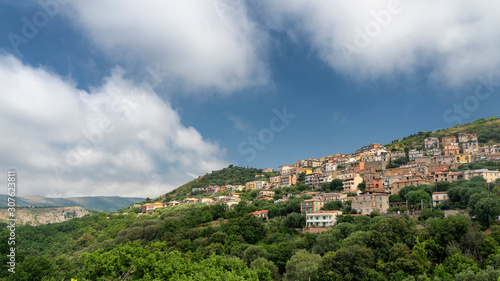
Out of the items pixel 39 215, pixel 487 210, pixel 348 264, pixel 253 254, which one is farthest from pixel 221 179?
pixel 487 210

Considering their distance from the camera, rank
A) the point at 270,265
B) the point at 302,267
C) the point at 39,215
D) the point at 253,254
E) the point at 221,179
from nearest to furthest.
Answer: the point at 302,267 < the point at 270,265 < the point at 253,254 < the point at 39,215 < the point at 221,179

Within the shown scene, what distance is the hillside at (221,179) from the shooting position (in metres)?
107

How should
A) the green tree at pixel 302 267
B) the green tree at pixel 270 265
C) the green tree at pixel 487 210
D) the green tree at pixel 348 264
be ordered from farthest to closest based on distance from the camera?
the green tree at pixel 487 210 < the green tree at pixel 270 265 < the green tree at pixel 302 267 < the green tree at pixel 348 264

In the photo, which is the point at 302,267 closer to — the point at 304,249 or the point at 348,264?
the point at 348,264

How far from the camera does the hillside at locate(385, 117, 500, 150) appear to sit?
261ft

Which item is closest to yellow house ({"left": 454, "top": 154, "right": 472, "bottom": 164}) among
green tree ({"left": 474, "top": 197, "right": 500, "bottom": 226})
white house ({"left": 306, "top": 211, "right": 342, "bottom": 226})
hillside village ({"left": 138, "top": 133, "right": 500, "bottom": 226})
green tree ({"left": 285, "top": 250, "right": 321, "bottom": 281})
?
hillside village ({"left": 138, "top": 133, "right": 500, "bottom": 226})

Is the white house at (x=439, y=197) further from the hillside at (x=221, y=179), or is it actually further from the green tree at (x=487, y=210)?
the hillside at (x=221, y=179)

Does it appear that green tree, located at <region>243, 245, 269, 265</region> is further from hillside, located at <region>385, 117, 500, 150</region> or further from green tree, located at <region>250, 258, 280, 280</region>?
hillside, located at <region>385, 117, 500, 150</region>

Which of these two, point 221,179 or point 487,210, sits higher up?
point 221,179

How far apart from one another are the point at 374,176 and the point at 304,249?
3401cm

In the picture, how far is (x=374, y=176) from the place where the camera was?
65188mm

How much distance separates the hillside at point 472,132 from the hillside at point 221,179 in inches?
1705

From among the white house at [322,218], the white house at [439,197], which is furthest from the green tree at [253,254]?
the white house at [439,197]

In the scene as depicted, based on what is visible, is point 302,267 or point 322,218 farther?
point 322,218
